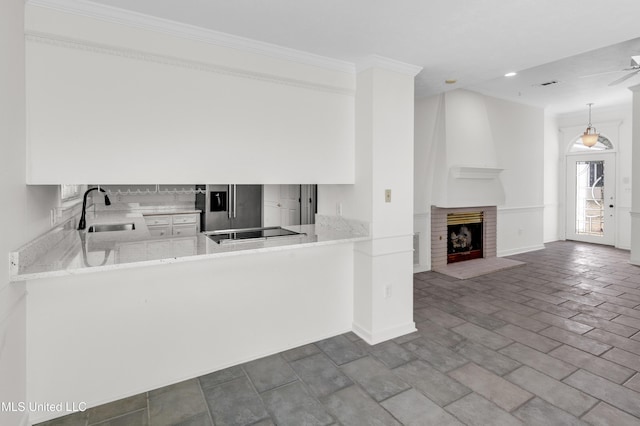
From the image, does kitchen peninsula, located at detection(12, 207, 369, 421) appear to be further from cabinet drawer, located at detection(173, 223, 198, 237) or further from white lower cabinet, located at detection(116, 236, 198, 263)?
cabinet drawer, located at detection(173, 223, 198, 237)

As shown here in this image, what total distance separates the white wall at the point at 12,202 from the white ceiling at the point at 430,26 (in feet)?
1.92

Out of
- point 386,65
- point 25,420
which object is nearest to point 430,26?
point 386,65

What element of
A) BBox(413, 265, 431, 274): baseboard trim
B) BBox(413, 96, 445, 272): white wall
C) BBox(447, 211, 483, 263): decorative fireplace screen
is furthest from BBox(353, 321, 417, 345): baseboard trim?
BBox(447, 211, 483, 263): decorative fireplace screen

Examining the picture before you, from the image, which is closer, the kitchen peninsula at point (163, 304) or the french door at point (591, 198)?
the kitchen peninsula at point (163, 304)

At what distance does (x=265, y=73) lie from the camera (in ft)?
8.90

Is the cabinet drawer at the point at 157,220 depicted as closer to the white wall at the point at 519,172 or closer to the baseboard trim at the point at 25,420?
the baseboard trim at the point at 25,420

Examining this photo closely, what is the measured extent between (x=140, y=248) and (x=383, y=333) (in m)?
2.20

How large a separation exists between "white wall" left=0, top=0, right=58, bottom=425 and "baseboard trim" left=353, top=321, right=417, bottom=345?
247cm

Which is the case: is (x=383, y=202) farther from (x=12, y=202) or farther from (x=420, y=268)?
(x=420, y=268)

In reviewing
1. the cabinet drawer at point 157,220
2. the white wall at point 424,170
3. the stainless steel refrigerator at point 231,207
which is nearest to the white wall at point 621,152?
the white wall at point 424,170

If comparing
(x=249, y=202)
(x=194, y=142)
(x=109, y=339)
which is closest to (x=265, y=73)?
(x=194, y=142)

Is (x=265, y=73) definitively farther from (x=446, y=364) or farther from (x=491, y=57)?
(x=446, y=364)

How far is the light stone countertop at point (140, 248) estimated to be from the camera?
1887 mm

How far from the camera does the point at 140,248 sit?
241cm
